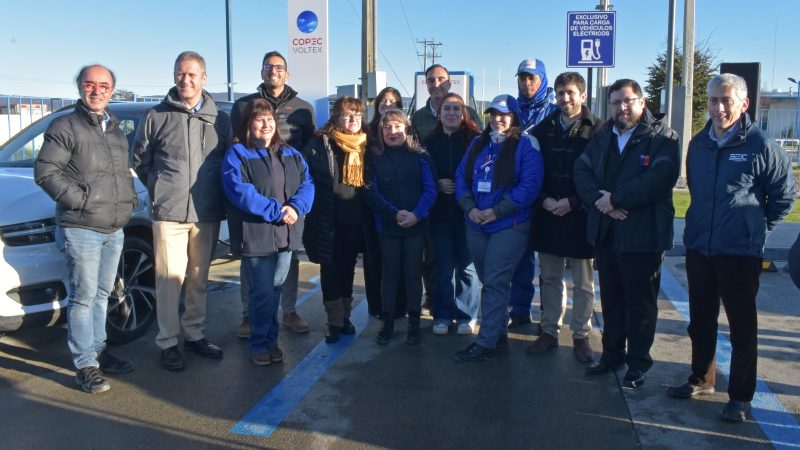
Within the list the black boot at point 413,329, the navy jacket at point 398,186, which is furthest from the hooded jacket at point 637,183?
the black boot at point 413,329

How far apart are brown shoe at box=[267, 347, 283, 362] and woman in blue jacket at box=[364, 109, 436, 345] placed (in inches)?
32.6

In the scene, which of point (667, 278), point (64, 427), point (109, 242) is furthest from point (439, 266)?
point (667, 278)

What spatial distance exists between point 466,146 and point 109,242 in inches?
108

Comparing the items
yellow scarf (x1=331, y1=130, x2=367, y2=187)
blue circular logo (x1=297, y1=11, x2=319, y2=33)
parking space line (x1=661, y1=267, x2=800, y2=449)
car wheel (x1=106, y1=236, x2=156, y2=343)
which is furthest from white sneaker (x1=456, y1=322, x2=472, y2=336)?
blue circular logo (x1=297, y1=11, x2=319, y2=33)

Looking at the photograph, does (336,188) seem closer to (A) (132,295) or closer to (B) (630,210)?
(A) (132,295)

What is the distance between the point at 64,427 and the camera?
3.93m

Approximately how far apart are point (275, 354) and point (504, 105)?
2461 mm

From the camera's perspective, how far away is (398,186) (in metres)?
5.22

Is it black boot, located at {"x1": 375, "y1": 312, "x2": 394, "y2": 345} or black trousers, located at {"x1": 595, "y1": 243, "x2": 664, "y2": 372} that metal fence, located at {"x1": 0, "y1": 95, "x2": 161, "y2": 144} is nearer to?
black boot, located at {"x1": 375, "y1": 312, "x2": 394, "y2": 345}

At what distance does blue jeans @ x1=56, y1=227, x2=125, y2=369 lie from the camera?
4355mm

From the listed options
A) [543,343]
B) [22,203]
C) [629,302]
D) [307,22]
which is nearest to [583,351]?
[543,343]

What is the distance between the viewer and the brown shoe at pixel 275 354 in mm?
4973

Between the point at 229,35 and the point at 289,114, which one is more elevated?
the point at 229,35

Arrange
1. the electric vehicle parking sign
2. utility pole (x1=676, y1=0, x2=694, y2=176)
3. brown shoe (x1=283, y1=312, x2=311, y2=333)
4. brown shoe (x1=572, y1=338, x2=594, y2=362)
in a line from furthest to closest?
utility pole (x1=676, y1=0, x2=694, y2=176) < the electric vehicle parking sign < brown shoe (x1=283, y1=312, x2=311, y2=333) < brown shoe (x1=572, y1=338, x2=594, y2=362)
